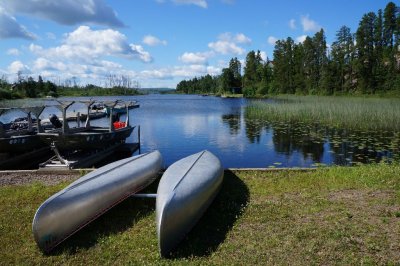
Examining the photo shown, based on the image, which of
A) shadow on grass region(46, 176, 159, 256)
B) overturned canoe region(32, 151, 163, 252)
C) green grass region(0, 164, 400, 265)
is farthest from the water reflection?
shadow on grass region(46, 176, 159, 256)

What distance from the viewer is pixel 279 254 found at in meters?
5.91

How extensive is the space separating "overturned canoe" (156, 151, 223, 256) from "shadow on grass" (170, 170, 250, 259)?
171 millimetres

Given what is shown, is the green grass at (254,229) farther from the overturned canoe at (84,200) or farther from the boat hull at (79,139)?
the boat hull at (79,139)

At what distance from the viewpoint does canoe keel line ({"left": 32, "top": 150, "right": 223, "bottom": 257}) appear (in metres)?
6.34

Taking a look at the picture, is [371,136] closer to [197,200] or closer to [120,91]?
[197,200]

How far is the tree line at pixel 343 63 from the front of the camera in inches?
2815

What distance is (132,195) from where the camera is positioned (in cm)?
885

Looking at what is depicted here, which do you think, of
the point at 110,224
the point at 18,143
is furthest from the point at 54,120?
the point at 110,224

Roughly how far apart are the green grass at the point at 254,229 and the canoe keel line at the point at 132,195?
0.23m

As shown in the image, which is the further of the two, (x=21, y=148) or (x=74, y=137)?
(x=21, y=148)

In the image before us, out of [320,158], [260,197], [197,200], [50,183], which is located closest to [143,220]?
[197,200]

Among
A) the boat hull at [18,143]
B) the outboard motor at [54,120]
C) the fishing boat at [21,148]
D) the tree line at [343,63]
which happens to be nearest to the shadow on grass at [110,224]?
the fishing boat at [21,148]

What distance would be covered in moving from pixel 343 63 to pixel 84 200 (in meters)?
85.5

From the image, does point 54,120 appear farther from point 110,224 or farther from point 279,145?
point 110,224
